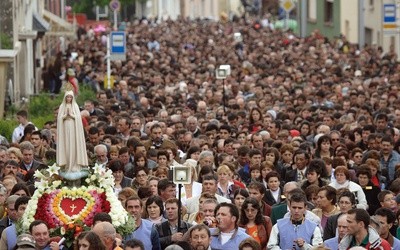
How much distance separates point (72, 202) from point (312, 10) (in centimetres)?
6202

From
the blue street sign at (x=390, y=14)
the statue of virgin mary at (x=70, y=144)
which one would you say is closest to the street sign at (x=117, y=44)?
the blue street sign at (x=390, y=14)

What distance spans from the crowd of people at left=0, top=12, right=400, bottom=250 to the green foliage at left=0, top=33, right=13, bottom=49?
2722 millimetres

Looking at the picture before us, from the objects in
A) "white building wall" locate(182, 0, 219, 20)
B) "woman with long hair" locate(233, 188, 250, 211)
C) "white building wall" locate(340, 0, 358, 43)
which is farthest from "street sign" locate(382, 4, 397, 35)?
"white building wall" locate(182, 0, 219, 20)

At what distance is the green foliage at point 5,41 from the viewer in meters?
40.2

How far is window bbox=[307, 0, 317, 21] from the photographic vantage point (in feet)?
259

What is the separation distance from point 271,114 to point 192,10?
81.2 metres

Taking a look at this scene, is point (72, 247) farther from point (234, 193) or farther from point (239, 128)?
point (239, 128)

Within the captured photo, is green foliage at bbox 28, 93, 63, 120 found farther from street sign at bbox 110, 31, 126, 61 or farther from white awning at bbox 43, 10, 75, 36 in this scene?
white awning at bbox 43, 10, 75, 36

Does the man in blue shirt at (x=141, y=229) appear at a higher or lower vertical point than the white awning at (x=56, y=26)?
lower

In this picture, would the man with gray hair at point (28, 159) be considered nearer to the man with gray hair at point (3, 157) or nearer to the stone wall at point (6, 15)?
the man with gray hair at point (3, 157)

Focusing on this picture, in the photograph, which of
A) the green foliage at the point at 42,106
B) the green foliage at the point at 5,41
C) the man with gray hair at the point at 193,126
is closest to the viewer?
the man with gray hair at the point at 193,126

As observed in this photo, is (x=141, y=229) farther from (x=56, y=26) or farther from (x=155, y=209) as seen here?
(x=56, y=26)

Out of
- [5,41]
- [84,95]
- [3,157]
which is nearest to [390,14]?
[5,41]

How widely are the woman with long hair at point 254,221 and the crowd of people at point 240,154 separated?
0.01 metres
